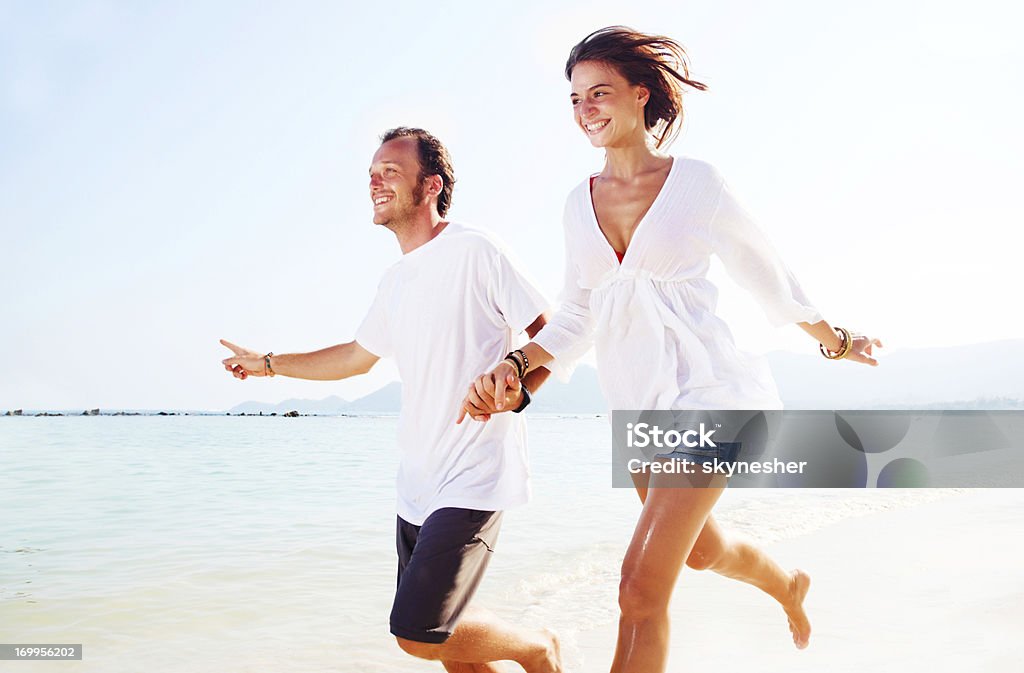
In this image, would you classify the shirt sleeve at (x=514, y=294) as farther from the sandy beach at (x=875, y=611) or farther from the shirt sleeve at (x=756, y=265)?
the sandy beach at (x=875, y=611)

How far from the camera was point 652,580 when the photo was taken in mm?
2400

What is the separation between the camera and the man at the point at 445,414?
2.79 m

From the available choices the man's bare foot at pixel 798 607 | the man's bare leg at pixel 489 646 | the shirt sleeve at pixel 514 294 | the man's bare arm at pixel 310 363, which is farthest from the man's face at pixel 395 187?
the man's bare foot at pixel 798 607

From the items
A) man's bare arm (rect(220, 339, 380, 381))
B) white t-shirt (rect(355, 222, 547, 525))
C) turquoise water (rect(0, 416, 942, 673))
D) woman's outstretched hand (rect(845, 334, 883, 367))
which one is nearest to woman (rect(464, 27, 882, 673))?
woman's outstretched hand (rect(845, 334, 883, 367))


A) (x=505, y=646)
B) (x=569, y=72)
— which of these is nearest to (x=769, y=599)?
(x=505, y=646)

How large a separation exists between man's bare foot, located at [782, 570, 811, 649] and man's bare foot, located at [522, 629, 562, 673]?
867 mm

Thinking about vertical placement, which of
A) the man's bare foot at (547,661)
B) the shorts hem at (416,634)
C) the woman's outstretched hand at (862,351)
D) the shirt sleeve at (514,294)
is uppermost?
the shirt sleeve at (514,294)

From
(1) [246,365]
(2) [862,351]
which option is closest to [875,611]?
(2) [862,351]

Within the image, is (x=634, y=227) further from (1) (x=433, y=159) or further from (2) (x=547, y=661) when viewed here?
(2) (x=547, y=661)

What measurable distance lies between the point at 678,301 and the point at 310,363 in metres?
1.68

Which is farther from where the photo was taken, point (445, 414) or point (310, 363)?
point (310, 363)

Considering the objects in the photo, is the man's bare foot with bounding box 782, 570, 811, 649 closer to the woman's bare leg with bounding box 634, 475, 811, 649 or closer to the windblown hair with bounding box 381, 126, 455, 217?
the woman's bare leg with bounding box 634, 475, 811, 649

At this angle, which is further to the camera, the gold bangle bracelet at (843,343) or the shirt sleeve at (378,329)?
the shirt sleeve at (378,329)

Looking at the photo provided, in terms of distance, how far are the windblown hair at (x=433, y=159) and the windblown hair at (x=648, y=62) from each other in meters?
0.72
